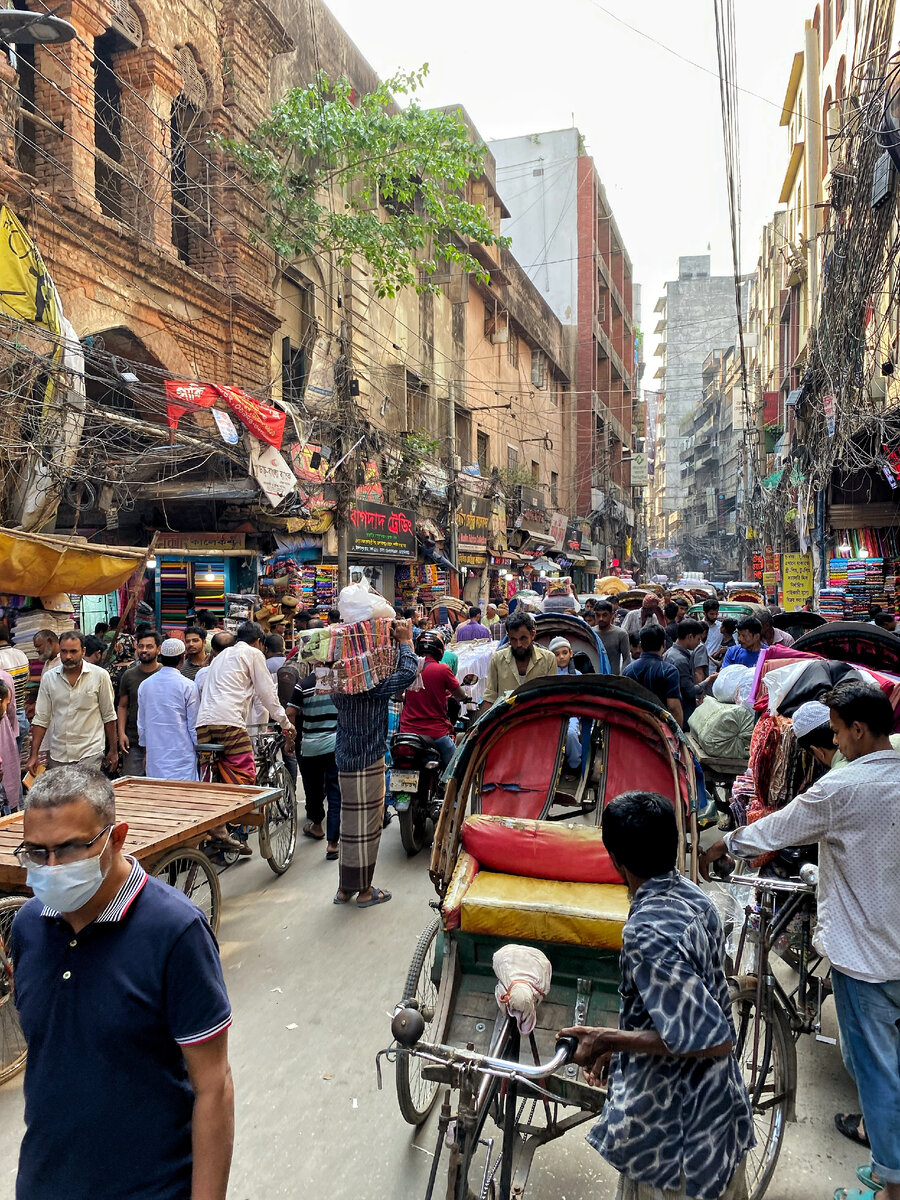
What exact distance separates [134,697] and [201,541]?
211 inches

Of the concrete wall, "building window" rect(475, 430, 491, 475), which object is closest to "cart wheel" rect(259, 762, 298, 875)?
"building window" rect(475, 430, 491, 475)

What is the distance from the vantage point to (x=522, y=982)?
250cm

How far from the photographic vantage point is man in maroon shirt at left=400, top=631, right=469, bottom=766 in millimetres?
6902

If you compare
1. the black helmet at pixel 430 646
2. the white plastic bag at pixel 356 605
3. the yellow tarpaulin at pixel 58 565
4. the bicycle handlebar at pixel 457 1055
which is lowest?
the bicycle handlebar at pixel 457 1055

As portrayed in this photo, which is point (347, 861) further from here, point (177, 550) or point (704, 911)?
point (177, 550)

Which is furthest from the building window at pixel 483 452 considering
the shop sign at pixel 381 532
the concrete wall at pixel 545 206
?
the concrete wall at pixel 545 206

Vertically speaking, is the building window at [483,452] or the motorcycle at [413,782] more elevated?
the building window at [483,452]

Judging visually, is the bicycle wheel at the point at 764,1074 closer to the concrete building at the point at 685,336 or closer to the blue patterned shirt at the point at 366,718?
the blue patterned shirt at the point at 366,718

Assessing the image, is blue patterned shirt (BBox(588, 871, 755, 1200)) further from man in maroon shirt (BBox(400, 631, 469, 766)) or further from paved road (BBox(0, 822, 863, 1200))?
man in maroon shirt (BBox(400, 631, 469, 766))

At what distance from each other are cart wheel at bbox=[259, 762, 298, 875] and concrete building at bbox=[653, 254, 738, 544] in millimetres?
80727

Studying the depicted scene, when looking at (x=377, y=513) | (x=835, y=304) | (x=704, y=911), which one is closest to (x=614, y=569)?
(x=377, y=513)

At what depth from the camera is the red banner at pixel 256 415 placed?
1026cm

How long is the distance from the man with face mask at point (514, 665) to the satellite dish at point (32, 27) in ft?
20.8

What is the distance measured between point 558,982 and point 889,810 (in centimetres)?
147
